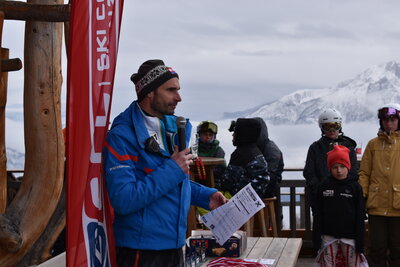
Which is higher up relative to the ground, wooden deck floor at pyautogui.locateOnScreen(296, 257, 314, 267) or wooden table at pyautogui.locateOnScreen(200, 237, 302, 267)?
wooden table at pyautogui.locateOnScreen(200, 237, 302, 267)

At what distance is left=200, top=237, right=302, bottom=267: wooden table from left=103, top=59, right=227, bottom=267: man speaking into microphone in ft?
3.57

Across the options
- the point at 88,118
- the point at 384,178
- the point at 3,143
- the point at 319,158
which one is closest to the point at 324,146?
the point at 319,158

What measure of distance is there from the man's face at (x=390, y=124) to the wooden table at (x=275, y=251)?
6.90ft

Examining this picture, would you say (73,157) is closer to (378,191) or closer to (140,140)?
(140,140)

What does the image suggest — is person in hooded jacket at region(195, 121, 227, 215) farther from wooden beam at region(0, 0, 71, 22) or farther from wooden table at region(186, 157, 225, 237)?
wooden beam at region(0, 0, 71, 22)

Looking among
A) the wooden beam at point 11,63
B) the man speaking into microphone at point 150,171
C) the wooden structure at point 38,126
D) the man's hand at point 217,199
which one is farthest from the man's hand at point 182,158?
the wooden beam at point 11,63

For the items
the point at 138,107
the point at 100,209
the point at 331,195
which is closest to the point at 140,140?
the point at 138,107

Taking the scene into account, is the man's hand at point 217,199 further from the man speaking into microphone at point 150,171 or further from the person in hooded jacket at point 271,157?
the person in hooded jacket at point 271,157

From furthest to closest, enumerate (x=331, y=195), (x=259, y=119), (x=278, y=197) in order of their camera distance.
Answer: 1. (x=278, y=197)
2. (x=259, y=119)
3. (x=331, y=195)

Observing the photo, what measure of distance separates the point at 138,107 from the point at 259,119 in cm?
477

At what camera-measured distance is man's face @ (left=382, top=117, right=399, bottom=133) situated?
6.60 meters

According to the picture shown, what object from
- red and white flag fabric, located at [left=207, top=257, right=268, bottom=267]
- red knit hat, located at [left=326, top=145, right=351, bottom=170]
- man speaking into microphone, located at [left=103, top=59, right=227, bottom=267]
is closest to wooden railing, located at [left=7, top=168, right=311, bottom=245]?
red knit hat, located at [left=326, top=145, right=351, bottom=170]

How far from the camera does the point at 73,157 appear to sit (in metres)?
2.45

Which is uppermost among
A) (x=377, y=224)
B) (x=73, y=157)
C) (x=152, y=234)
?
(x=73, y=157)
